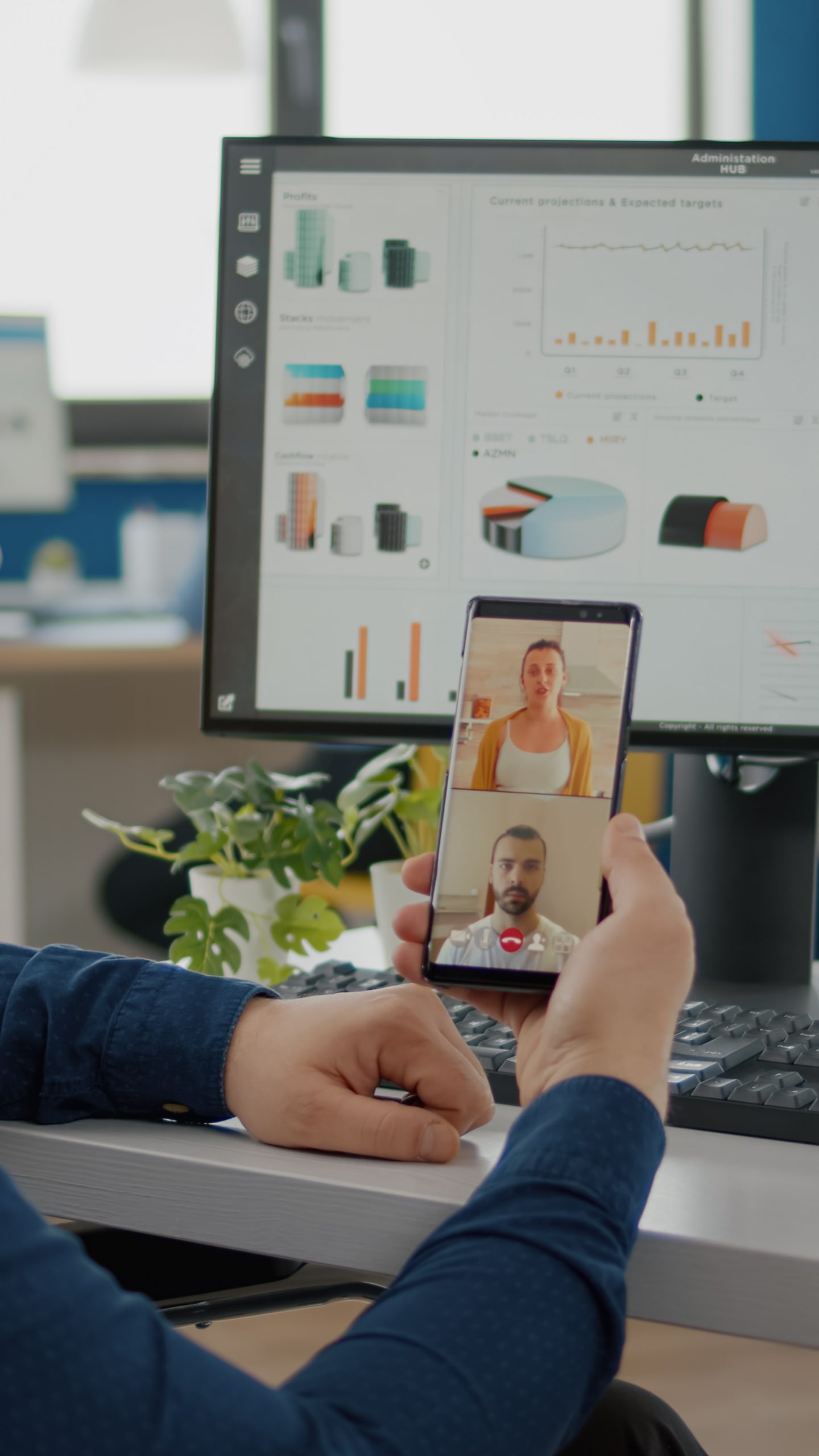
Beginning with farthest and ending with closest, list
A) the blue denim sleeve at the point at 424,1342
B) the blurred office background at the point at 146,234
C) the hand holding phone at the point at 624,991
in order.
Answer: the blurred office background at the point at 146,234 → the hand holding phone at the point at 624,991 → the blue denim sleeve at the point at 424,1342

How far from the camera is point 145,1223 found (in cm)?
43

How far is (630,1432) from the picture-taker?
0.53 m

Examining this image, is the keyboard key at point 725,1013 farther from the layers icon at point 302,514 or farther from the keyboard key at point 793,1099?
the layers icon at point 302,514

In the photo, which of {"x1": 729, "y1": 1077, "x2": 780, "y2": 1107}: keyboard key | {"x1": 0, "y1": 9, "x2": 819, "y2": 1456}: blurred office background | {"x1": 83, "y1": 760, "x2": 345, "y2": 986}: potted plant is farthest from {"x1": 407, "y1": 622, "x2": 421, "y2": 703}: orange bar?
{"x1": 0, "y1": 9, "x2": 819, "y2": 1456}: blurred office background

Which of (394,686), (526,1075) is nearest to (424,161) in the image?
(394,686)

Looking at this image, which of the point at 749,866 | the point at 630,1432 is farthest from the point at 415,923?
the point at 749,866

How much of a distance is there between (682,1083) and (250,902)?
1.23 ft

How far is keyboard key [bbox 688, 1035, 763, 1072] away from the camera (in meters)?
0.50

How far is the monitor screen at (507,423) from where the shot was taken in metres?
0.71

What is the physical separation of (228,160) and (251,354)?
0.12 m

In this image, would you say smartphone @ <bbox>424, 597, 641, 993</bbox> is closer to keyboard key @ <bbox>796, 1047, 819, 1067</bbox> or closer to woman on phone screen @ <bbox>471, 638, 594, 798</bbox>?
woman on phone screen @ <bbox>471, 638, 594, 798</bbox>

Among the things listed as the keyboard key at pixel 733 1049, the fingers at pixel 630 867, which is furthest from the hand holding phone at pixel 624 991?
the keyboard key at pixel 733 1049

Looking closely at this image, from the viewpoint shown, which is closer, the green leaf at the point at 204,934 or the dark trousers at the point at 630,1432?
the dark trousers at the point at 630,1432

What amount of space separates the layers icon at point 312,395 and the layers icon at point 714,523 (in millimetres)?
205
